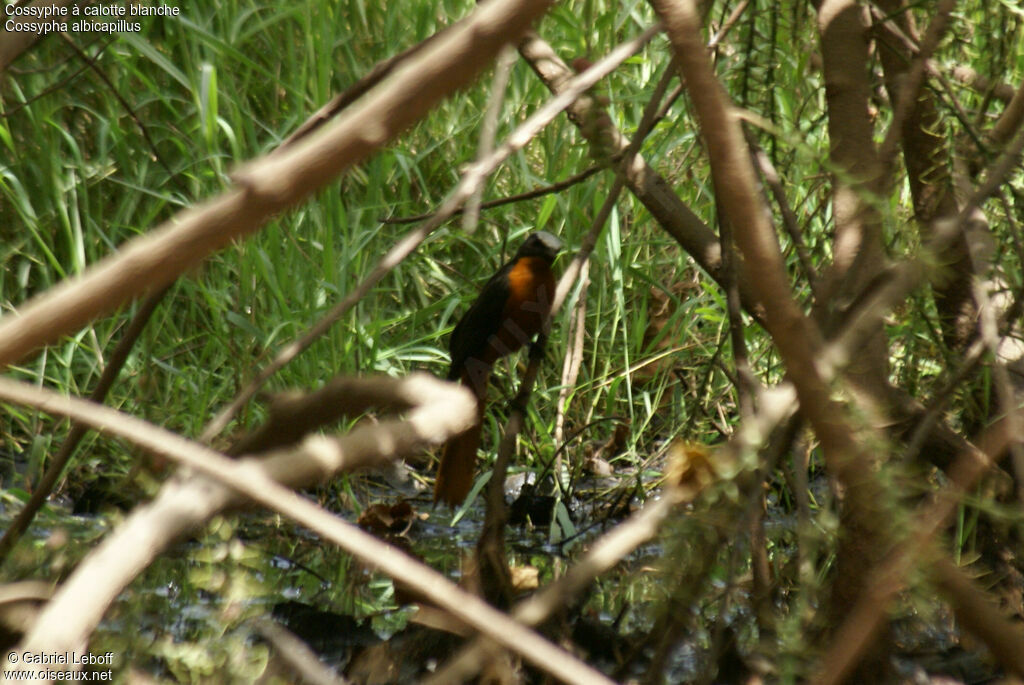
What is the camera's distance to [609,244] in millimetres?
4074

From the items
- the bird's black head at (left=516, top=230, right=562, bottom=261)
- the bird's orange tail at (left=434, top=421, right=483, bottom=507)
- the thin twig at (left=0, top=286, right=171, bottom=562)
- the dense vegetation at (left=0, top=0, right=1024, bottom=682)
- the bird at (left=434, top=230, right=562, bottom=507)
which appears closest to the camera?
the dense vegetation at (left=0, top=0, right=1024, bottom=682)

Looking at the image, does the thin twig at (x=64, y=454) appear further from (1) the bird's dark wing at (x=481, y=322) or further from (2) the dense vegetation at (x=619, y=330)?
(1) the bird's dark wing at (x=481, y=322)

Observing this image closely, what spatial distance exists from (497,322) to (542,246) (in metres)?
0.43

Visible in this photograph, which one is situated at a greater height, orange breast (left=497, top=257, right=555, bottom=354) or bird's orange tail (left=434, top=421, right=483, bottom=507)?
orange breast (left=497, top=257, right=555, bottom=354)

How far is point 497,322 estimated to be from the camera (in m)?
3.85

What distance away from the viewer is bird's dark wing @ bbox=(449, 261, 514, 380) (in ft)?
12.8

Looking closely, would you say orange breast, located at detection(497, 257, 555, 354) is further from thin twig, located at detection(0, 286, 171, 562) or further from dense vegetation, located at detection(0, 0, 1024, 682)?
thin twig, located at detection(0, 286, 171, 562)

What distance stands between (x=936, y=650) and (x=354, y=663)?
1.10 metres

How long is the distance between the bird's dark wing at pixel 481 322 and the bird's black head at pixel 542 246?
0.62 ft

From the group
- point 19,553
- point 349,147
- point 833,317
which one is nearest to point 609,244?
point 19,553

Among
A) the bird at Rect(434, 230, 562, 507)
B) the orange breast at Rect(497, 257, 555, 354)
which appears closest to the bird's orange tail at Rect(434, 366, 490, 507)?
the bird at Rect(434, 230, 562, 507)

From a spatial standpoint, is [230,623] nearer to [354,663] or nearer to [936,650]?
[354,663]

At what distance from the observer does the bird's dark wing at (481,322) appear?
389cm

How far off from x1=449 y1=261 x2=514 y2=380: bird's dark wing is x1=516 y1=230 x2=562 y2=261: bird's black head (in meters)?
0.19
